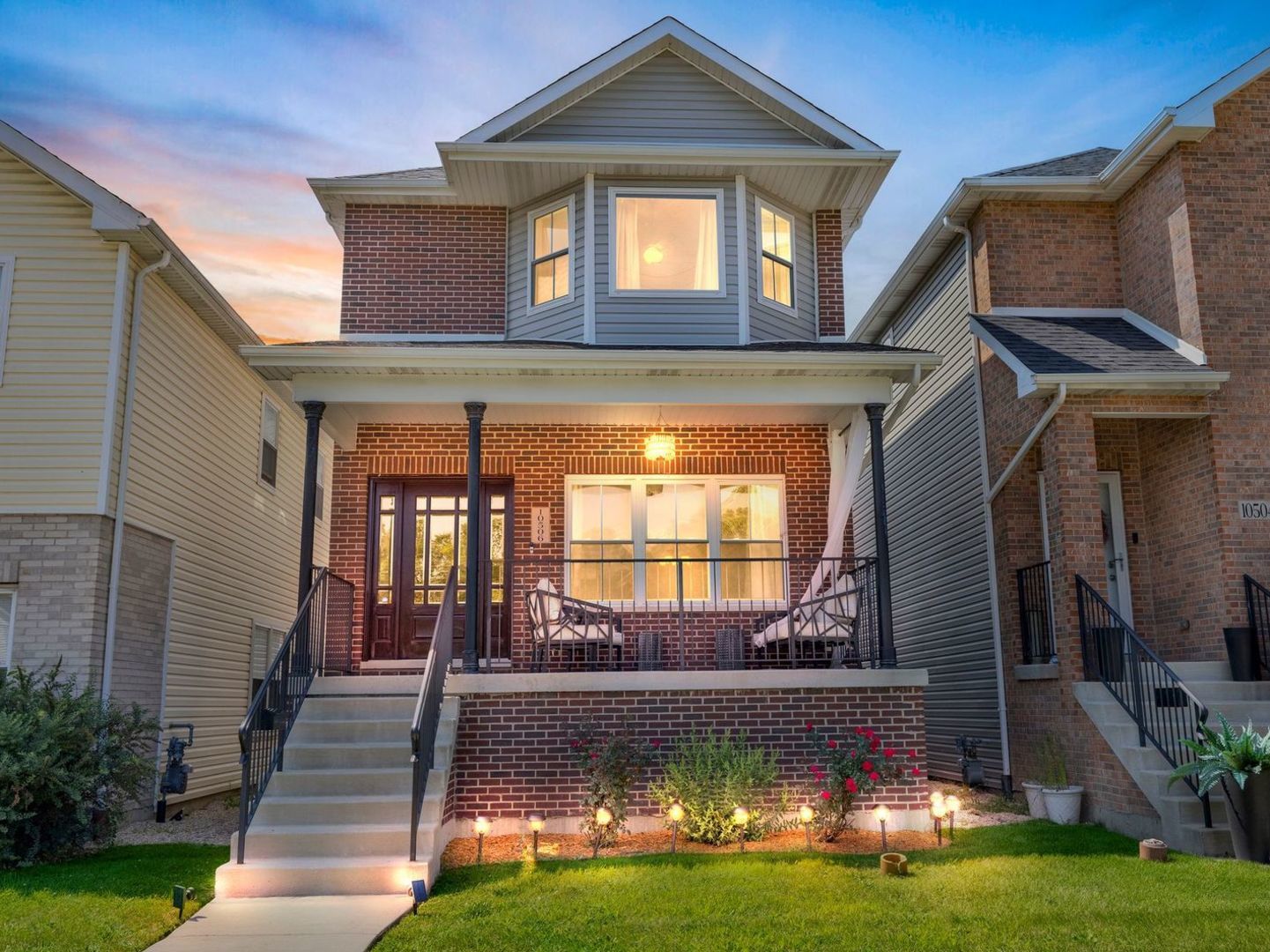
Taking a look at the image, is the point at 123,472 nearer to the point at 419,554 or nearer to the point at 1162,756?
the point at 419,554

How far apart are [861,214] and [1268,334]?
4.68 m

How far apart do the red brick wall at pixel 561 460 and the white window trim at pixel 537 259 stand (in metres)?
1.40

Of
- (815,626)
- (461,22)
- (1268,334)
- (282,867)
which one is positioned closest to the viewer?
(282,867)

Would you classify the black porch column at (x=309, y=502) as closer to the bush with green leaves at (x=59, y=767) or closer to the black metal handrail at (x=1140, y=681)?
the bush with green leaves at (x=59, y=767)

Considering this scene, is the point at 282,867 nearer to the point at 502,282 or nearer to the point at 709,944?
the point at 709,944

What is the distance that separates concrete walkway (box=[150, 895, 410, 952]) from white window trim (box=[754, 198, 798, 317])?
745 cm

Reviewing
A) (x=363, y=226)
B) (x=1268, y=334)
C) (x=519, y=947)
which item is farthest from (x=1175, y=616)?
(x=363, y=226)

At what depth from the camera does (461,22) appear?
1684 cm

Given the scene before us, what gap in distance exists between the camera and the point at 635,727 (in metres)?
8.69

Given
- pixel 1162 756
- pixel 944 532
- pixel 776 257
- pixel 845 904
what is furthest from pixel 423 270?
pixel 1162 756

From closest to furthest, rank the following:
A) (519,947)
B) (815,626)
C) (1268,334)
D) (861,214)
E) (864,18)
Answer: (519,947)
(815,626)
(1268,334)
(861,214)
(864,18)

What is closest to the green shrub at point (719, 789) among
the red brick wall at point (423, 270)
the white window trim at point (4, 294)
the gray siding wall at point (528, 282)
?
the gray siding wall at point (528, 282)

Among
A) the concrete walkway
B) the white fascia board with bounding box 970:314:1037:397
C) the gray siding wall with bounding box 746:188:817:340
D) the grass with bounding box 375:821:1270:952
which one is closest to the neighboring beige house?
the concrete walkway

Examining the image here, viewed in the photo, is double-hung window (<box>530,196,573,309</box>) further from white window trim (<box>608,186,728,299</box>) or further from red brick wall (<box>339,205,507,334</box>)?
white window trim (<box>608,186,728,299</box>)
